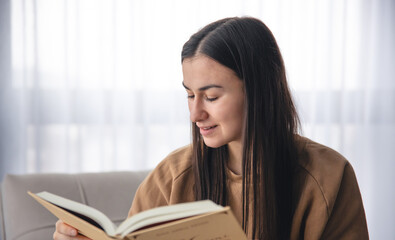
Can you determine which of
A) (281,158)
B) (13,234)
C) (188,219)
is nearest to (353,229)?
(281,158)

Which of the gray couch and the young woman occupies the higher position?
the young woman

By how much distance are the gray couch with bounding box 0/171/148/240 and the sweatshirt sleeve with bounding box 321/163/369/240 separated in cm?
77

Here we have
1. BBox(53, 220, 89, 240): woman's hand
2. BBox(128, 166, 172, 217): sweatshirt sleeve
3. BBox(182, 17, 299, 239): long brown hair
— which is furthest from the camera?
BBox(128, 166, 172, 217): sweatshirt sleeve

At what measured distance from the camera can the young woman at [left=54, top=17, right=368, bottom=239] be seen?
112 cm

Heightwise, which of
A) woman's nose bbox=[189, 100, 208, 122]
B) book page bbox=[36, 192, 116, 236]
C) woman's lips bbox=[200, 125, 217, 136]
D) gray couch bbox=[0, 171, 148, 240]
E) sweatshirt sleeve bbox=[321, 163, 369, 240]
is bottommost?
gray couch bbox=[0, 171, 148, 240]

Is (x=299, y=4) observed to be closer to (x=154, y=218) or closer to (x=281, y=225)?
(x=281, y=225)

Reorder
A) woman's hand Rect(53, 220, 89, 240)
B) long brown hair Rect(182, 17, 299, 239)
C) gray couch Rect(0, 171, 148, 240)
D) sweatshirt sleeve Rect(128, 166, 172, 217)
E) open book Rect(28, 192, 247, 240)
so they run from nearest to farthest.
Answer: open book Rect(28, 192, 247, 240)
woman's hand Rect(53, 220, 89, 240)
long brown hair Rect(182, 17, 299, 239)
sweatshirt sleeve Rect(128, 166, 172, 217)
gray couch Rect(0, 171, 148, 240)

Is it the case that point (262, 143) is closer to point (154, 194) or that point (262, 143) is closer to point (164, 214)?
point (154, 194)

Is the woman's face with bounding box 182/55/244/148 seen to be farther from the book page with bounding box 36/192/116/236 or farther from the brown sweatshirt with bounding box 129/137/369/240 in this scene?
the book page with bounding box 36/192/116/236

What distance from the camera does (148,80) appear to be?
8.30 feet

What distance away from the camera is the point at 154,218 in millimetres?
749

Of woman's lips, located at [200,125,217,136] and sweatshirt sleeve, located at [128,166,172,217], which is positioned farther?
sweatshirt sleeve, located at [128,166,172,217]

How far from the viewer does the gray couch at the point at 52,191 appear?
1459mm

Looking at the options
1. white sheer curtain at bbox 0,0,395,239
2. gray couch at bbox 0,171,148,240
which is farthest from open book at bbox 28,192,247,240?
white sheer curtain at bbox 0,0,395,239
